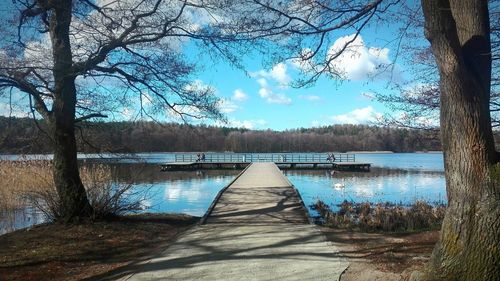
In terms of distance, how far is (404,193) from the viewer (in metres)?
26.0

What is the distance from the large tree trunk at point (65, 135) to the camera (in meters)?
9.77

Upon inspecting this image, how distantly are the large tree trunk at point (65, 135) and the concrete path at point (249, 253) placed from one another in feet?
8.78

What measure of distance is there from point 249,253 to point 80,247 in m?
3.22

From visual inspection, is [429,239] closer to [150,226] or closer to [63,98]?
[150,226]

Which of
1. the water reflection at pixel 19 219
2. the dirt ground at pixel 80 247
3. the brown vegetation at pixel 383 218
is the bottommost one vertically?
the brown vegetation at pixel 383 218

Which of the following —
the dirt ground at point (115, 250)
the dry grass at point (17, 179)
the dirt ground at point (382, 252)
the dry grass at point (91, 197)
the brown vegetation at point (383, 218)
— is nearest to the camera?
the dirt ground at point (382, 252)

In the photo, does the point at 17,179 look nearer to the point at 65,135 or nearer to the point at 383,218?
the point at 65,135

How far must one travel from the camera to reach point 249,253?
750cm

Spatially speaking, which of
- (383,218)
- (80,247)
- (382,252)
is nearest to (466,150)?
(382,252)

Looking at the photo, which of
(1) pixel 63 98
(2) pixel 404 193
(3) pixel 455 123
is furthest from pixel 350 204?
(3) pixel 455 123

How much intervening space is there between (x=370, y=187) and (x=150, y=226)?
2195 centimetres

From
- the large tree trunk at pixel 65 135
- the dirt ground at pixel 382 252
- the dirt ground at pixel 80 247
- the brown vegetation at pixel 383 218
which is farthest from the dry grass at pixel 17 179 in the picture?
the dirt ground at pixel 382 252

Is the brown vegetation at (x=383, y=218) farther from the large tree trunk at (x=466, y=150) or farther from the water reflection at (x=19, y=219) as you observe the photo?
the water reflection at (x=19, y=219)

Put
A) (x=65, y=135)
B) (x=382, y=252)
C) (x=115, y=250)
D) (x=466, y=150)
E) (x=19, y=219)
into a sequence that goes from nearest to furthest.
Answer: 1. (x=466, y=150)
2. (x=382, y=252)
3. (x=115, y=250)
4. (x=65, y=135)
5. (x=19, y=219)
